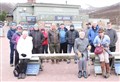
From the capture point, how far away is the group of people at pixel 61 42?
868 centimetres

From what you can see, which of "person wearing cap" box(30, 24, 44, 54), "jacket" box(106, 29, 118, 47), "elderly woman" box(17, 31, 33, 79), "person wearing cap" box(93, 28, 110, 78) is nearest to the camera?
"person wearing cap" box(93, 28, 110, 78)

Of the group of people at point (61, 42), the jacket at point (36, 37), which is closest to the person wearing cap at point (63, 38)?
the group of people at point (61, 42)

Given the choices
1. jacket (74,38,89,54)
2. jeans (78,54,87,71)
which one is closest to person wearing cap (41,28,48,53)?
jacket (74,38,89,54)

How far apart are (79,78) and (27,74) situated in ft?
5.19

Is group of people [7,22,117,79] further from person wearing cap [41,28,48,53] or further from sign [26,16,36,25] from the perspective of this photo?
sign [26,16,36,25]

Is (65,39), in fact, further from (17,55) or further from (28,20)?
(28,20)

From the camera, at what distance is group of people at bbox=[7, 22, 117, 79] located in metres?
8.68

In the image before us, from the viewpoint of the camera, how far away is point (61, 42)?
10.9m

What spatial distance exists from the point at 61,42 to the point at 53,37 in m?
0.51

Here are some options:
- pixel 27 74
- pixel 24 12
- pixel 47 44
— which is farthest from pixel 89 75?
pixel 24 12

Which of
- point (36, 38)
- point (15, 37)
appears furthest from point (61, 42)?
point (15, 37)

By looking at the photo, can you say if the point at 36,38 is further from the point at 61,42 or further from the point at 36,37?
the point at 61,42

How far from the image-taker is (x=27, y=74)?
29.3 feet

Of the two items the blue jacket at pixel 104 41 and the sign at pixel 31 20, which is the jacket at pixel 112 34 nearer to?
the blue jacket at pixel 104 41
